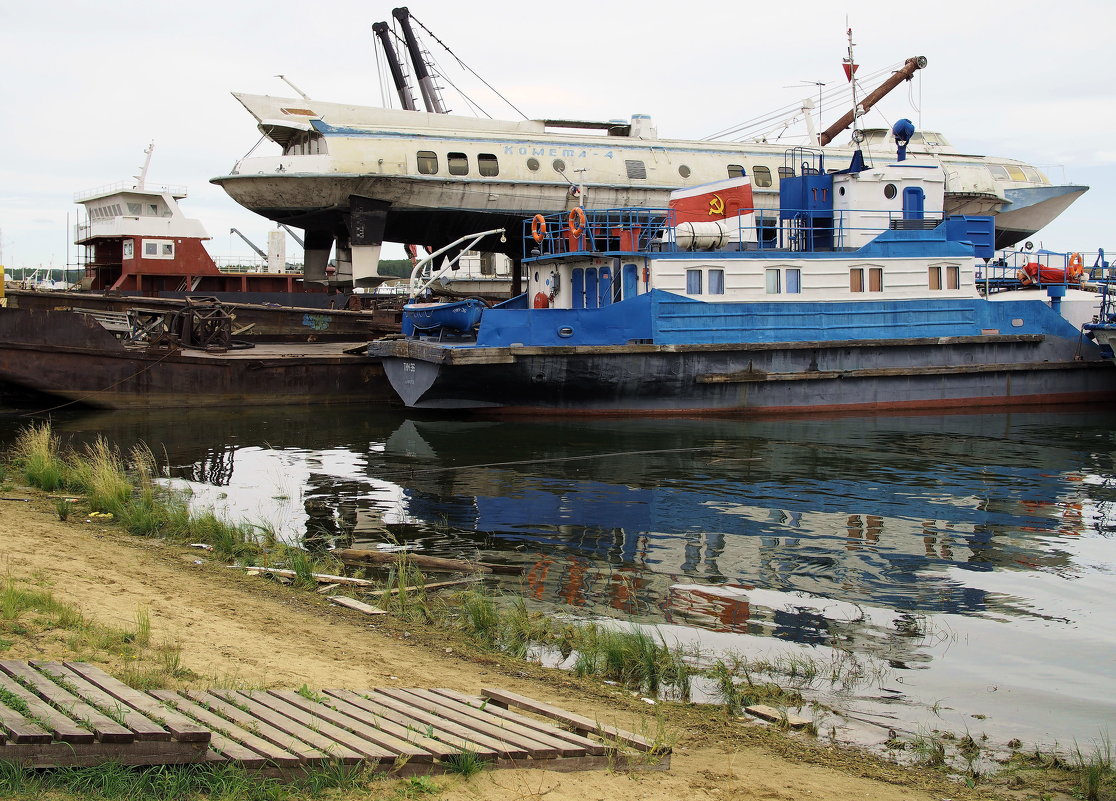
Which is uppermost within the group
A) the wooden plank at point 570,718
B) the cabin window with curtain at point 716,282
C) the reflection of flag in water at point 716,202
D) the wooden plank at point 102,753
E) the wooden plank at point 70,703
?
the reflection of flag in water at point 716,202

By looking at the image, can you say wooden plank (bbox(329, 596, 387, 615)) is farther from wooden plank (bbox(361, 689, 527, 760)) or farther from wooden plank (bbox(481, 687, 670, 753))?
wooden plank (bbox(361, 689, 527, 760))

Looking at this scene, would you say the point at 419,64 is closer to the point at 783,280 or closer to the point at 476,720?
the point at 783,280

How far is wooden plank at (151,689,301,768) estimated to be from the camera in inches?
175

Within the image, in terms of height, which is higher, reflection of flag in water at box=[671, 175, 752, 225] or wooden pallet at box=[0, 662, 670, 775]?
reflection of flag in water at box=[671, 175, 752, 225]

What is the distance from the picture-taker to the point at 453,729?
505cm

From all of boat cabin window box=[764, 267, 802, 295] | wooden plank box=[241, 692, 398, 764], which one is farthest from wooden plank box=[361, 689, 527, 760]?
boat cabin window box=[764, 267, 802, 295]

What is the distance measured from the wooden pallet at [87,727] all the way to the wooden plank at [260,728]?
30 centimetres

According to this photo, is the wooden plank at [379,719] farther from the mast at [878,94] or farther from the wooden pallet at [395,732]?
the mast at [878,94]

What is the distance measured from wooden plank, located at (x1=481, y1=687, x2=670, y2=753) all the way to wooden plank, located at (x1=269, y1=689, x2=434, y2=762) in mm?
942

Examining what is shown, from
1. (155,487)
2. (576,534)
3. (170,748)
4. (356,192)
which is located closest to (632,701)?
(170,748)

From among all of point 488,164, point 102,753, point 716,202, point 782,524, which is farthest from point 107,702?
point 488,164

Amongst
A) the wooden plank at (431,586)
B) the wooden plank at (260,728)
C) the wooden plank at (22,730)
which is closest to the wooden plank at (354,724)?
the wooden plank at (260,728)

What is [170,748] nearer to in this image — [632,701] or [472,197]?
[632,701]

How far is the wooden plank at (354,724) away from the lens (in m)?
4.71
